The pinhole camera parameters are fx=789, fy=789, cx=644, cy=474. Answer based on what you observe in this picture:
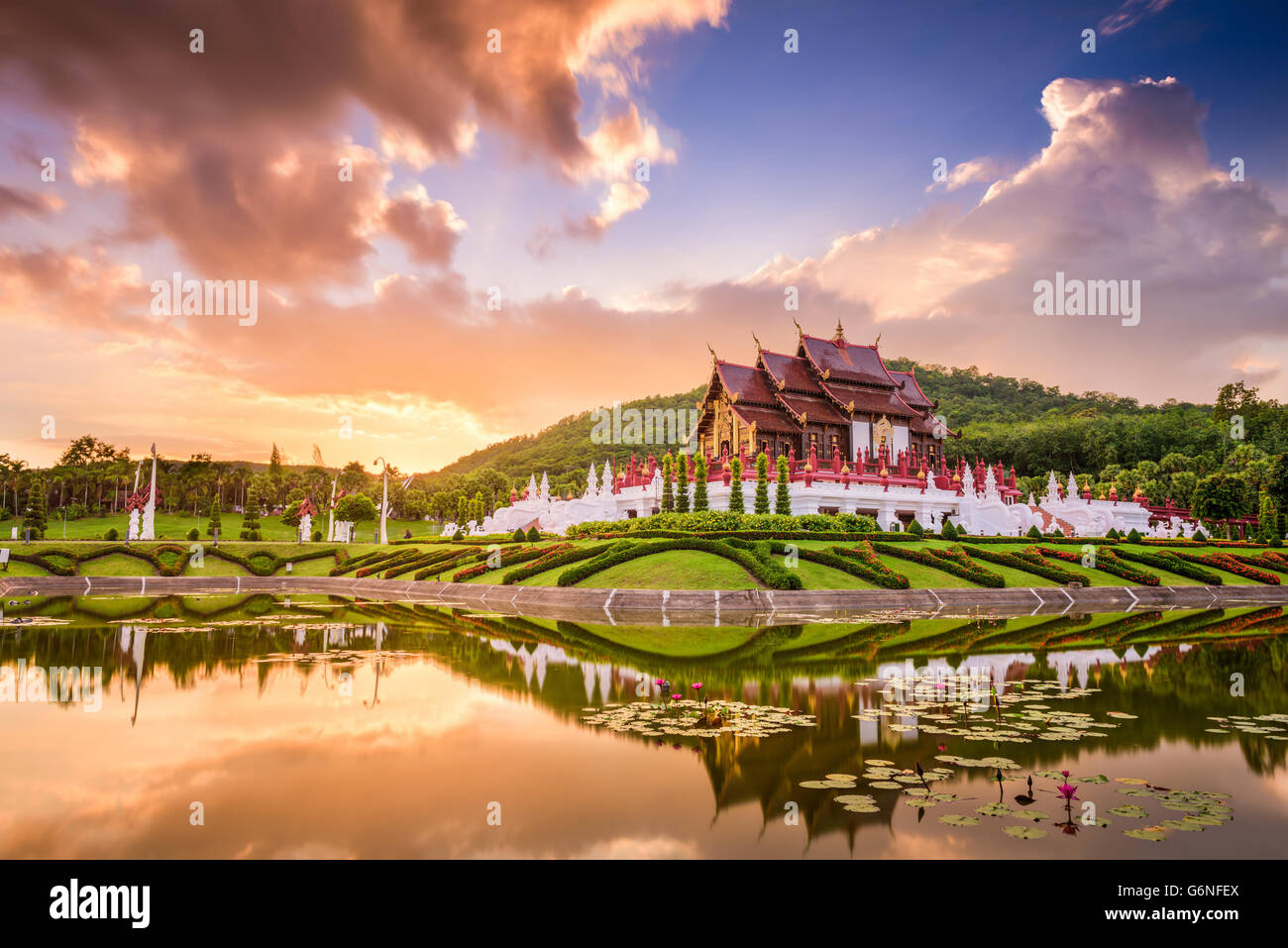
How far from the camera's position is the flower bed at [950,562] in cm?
2941

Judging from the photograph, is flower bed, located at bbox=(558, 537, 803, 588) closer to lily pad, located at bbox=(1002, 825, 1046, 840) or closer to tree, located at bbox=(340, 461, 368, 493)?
lily pad, located at bbox=(1002, 825, 1046, 840)

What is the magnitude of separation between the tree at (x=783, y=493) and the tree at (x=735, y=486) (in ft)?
5.70

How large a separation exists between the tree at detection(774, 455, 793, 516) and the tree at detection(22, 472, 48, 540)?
43.7 meters

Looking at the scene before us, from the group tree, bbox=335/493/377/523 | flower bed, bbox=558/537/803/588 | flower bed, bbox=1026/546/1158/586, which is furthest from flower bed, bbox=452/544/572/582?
tree, bbox=335/493/377/523

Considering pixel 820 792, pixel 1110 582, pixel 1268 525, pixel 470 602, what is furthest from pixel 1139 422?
pixel 820 792

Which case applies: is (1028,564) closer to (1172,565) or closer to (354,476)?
(1172,565)

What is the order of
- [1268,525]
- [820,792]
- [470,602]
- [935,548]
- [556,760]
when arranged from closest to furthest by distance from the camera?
1. [820,792]
2. [556,760]
3. [470,602]
4. [935,548]
5. [1268,525]

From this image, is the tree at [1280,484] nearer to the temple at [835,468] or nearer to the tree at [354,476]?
the temple at [835,468]

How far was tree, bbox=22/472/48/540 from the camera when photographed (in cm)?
5391

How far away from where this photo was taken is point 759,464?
3862cm
